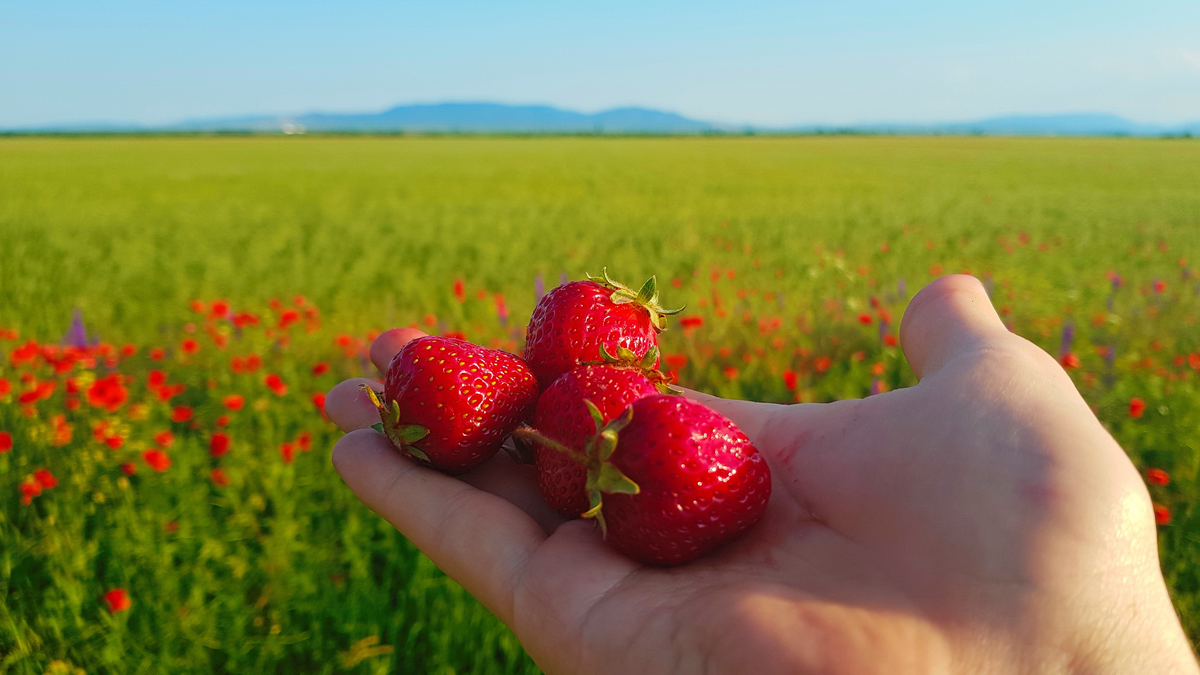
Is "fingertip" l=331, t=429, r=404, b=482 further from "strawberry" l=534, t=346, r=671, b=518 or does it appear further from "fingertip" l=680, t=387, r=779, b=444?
"fingertip" l=680, t=387, r=779, b=444

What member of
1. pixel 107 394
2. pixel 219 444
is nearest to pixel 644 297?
pixel 219 444

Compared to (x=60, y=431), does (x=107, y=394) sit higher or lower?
higher

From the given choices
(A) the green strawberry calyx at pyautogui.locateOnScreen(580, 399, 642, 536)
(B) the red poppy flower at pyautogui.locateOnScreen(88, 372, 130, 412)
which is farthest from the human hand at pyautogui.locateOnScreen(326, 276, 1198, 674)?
(B) the red poppy flower at pyautogui.locateOnScreen(88, 372, 130, 412)

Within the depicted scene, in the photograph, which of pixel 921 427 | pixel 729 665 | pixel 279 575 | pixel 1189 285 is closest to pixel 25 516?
pixel 279 575

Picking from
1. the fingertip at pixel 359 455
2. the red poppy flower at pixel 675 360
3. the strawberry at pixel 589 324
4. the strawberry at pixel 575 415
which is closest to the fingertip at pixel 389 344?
the fingertip at pixel 359 455

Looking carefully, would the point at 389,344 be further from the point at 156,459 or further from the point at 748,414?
the point at 748,414

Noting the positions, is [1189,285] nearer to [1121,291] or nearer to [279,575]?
[1121,291]

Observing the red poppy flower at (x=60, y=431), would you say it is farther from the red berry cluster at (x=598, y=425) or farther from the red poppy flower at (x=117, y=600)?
the red berry cluster at (x=598, y=425)
